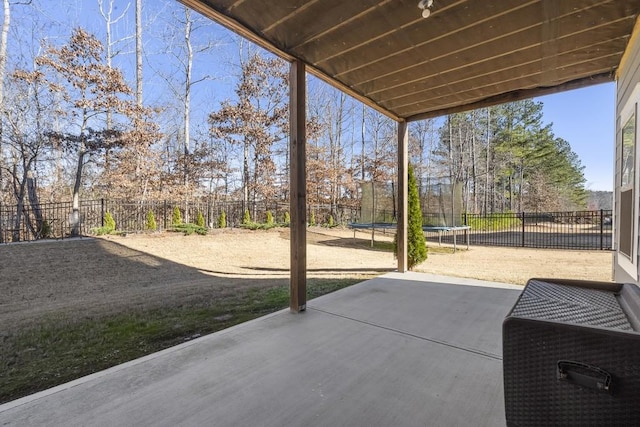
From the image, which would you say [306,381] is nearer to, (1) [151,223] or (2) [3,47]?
(1) [151,223]

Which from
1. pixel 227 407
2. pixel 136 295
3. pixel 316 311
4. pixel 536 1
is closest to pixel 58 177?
pixel 136 295

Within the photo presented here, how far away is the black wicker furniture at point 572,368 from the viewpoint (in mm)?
855

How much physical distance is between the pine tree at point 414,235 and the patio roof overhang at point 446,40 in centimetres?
245

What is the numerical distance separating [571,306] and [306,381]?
1324 millimetres

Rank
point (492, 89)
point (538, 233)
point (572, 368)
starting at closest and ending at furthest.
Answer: point (572, 368) < point (492, 89) < point (538, 233)

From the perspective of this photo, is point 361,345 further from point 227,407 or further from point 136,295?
point 136,295

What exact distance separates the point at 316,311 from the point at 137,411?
171 centimetres

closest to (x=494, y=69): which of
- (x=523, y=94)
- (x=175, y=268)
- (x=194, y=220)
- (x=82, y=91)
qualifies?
(x=523, y=94)

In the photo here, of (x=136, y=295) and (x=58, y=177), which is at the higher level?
(x=58, y=177)

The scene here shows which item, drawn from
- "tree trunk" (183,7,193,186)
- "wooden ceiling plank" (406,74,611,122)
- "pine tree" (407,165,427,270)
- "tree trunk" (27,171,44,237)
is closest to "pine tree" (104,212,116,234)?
"tree trunk" (27,171,44,237)

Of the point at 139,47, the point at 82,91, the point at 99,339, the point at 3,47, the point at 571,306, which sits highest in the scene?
the point at 139,47

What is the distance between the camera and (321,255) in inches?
320

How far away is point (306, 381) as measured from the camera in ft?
5.69

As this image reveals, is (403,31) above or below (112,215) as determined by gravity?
above
